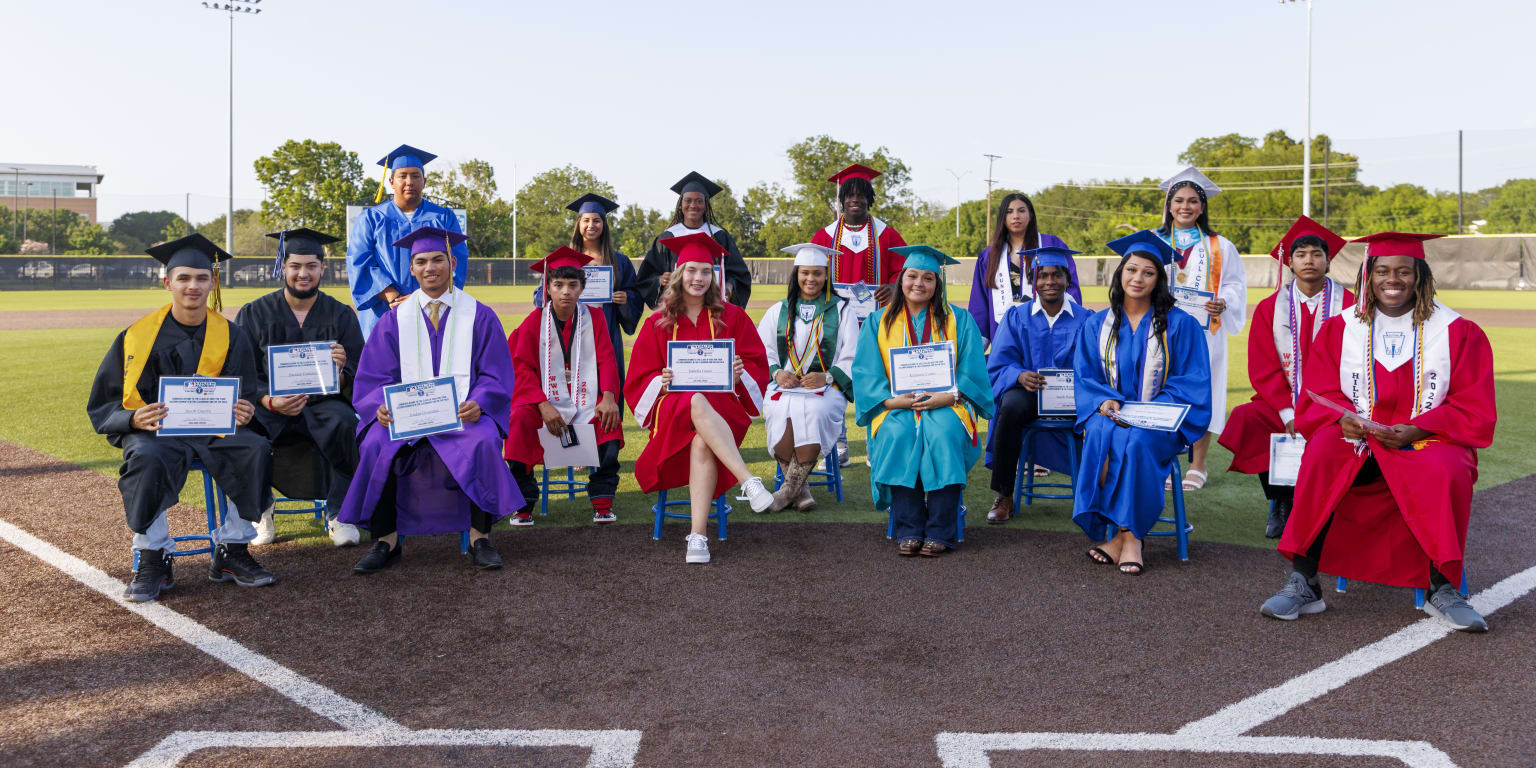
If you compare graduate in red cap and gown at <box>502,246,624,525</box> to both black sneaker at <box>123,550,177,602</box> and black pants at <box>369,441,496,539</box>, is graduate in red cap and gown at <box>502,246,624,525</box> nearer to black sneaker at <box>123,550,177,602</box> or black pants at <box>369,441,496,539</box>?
black pants at <box>369,441,496,539</box>

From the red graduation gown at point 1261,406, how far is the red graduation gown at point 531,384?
368cm

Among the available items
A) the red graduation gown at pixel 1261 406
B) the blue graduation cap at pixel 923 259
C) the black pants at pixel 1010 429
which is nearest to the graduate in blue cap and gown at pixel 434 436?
the blue graduation cap at pixel 923 259

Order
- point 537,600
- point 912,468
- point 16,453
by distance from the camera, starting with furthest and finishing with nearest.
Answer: point 16,453
point 912,468
point 537,600

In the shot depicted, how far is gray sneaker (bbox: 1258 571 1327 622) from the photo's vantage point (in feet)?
15.9

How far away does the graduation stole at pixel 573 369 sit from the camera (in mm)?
6855

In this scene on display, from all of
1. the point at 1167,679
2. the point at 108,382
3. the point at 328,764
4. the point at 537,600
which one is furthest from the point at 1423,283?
Result: the point at 108,382

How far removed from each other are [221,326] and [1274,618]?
522 centimetres

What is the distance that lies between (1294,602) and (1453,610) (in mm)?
617

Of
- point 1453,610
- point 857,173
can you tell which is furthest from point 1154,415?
point 857,173

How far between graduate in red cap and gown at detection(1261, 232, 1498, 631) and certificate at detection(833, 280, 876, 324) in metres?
3.35

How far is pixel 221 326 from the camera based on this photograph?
18.3ft

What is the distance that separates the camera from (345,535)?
6.15m

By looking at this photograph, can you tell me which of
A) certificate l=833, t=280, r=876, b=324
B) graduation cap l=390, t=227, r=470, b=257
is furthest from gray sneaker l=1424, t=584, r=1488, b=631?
graduation cap l=390, t=227, r=470, b=257

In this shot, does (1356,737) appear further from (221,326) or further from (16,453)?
(16,453)
